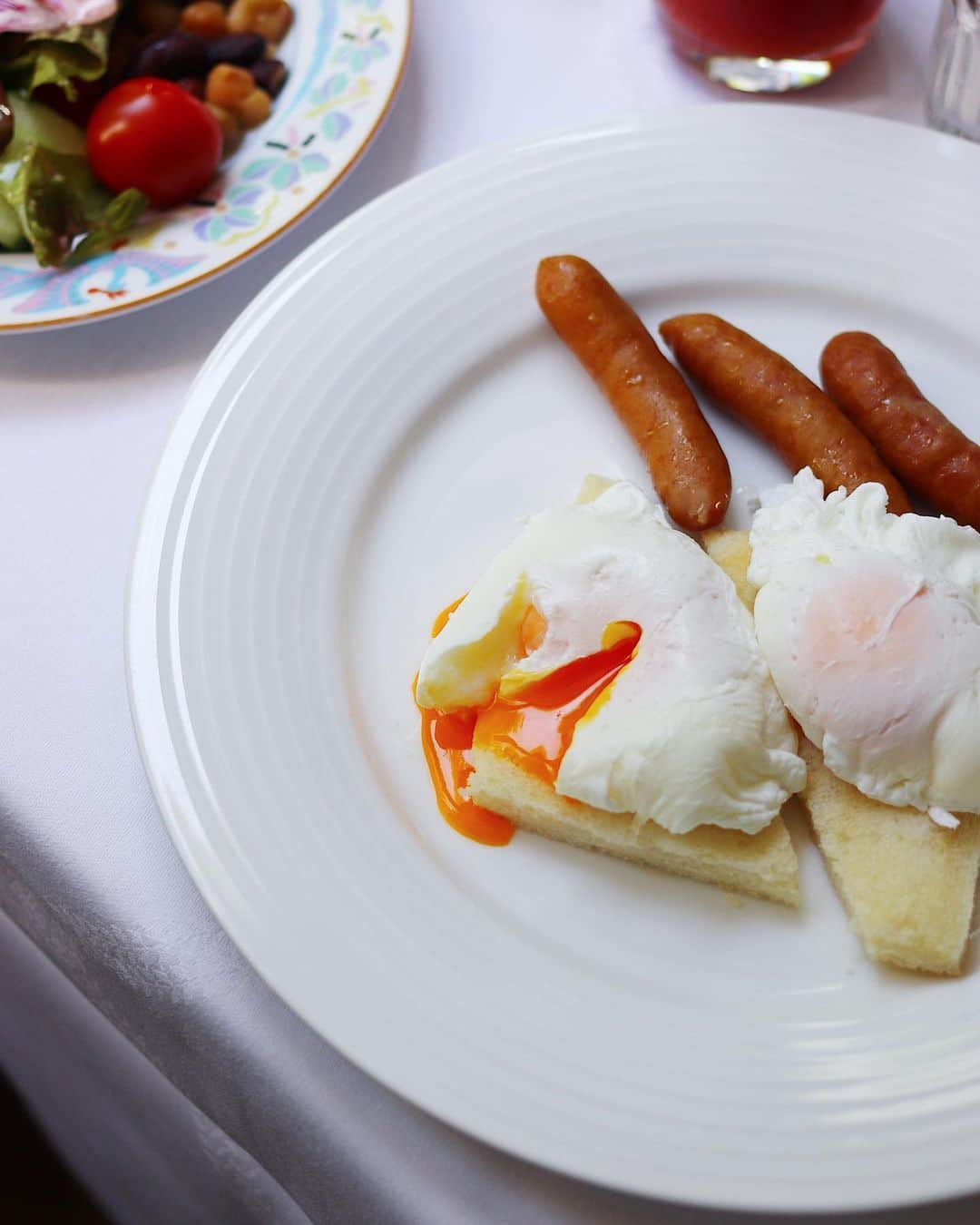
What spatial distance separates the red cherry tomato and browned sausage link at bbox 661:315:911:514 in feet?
3.95

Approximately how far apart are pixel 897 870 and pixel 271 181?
2105 mm

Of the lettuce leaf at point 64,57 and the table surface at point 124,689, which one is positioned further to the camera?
the lettuce leaf at point 64,57

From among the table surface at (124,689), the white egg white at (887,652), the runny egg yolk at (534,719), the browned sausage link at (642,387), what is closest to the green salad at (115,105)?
the table surface at (124,689)

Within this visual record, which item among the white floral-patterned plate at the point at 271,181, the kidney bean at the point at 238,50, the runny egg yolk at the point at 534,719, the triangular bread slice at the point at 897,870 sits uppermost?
the kidney bean at the point at 238,50

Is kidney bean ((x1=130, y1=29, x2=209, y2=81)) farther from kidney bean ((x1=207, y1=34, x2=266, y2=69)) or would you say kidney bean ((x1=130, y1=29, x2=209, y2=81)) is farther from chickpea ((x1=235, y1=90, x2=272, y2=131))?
chickpea ((x1=235, y1=90, x2=272, y2=131))

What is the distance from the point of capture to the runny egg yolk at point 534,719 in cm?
195

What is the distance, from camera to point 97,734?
2141mm

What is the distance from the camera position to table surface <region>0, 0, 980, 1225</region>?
1737 millimetres

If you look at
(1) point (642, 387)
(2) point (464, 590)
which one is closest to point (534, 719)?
(2) point (464, 590)

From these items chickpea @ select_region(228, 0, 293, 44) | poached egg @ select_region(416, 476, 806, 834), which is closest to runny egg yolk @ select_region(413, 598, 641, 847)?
poached egg @ select_region(416, 476, 806, 834)

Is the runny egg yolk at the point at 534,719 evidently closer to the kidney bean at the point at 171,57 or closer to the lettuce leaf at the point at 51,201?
the lettuce leaf at the point at 51,201

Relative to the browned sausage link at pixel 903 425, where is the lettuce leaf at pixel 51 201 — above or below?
above

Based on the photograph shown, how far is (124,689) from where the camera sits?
220 cm

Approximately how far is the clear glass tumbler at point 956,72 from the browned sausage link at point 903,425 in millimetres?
782
